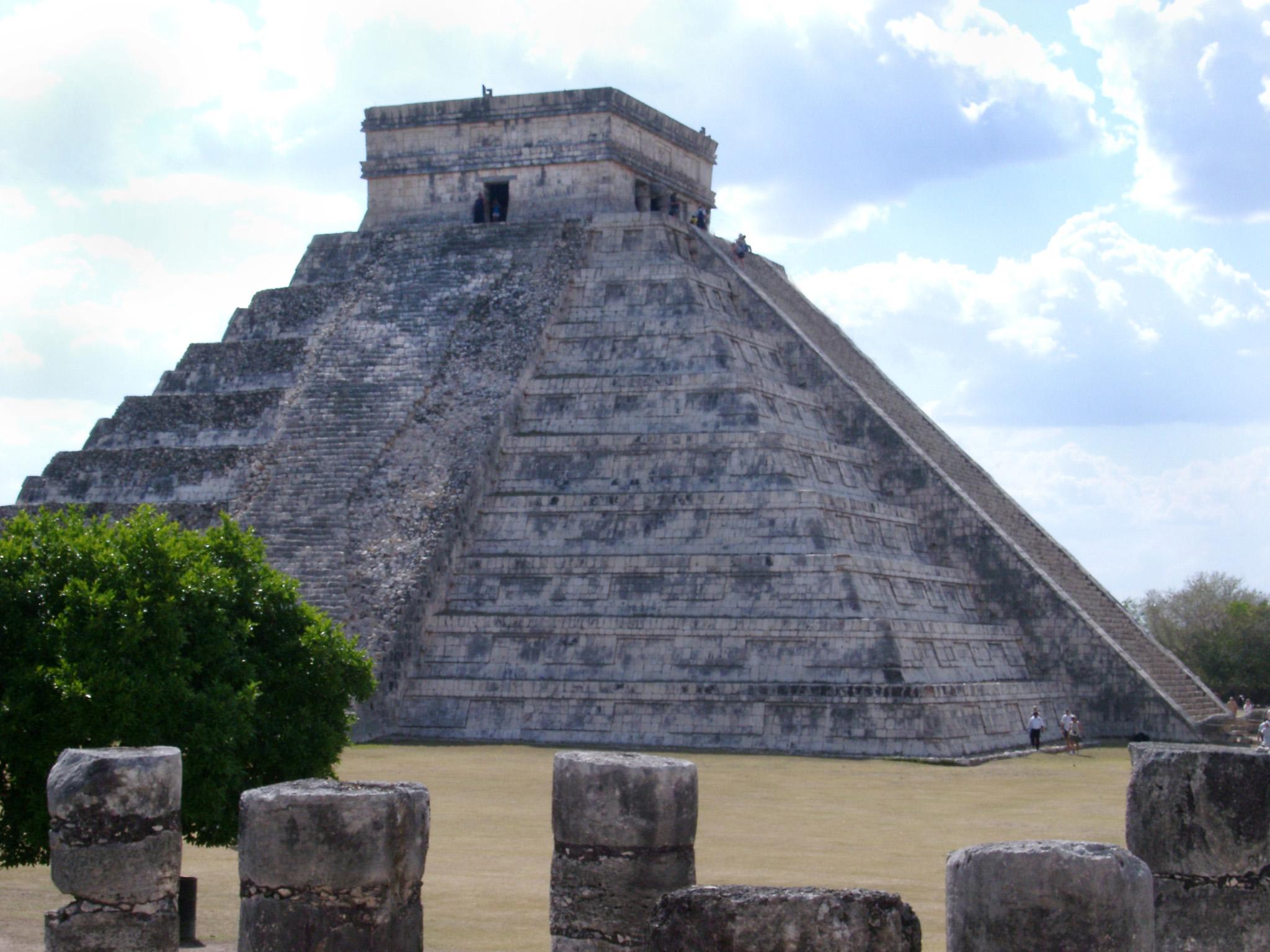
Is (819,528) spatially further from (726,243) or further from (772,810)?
(726,243)

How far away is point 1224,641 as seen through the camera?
1596 inches

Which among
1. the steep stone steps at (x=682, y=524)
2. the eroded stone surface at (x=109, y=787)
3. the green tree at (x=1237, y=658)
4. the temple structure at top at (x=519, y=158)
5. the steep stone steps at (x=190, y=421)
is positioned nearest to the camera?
the eroded stone surface at (x=109, y=787)

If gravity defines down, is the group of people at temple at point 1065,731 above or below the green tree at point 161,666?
below

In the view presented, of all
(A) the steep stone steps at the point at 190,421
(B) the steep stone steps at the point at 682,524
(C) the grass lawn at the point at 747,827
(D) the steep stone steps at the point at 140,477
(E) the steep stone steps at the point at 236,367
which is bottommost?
(C) the grass lawn at the point at 747,827

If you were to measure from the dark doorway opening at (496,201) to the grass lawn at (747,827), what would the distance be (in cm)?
1187

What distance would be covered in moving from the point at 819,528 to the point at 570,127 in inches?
394

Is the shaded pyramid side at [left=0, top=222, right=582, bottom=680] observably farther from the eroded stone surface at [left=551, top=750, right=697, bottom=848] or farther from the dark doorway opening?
the eroded stone surface at [left=551, top=750, right=697, bottom=848]

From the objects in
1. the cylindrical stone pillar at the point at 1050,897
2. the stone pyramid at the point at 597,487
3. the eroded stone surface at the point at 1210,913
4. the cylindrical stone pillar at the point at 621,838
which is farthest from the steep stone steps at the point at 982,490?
the cylindrical stone pillar at the point at 1050,897

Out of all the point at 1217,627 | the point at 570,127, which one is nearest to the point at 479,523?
the point at 570,127

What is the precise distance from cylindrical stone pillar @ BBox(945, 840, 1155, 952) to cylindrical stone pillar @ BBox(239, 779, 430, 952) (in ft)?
9.18

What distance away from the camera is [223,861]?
15219mm

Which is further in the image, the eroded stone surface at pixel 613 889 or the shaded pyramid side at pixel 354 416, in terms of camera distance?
the shaded pyramid side at pixel 354 416

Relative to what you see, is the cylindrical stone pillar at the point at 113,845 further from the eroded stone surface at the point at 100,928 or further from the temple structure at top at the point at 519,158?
the temple structure at top at the point at 519,158

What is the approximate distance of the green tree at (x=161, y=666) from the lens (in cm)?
1165
